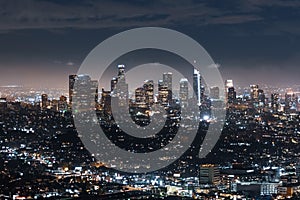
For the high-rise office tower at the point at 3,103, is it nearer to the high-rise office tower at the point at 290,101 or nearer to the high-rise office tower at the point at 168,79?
the high-rise office tower at the point at 168,79

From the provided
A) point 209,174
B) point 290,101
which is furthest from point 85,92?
point 290,101

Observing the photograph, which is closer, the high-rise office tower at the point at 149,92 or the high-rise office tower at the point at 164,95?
the high-rise office tower at the point at 149,92

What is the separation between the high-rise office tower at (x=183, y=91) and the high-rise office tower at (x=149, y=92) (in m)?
0.48

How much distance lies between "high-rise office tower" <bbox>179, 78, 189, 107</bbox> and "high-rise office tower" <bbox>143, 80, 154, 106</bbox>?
0.48 meters

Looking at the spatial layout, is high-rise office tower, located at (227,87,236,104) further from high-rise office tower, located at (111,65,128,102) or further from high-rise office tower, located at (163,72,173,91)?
high-rise office tower, located at (163,72,173,91)

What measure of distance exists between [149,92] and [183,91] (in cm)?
72

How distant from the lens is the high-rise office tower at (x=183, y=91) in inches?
450

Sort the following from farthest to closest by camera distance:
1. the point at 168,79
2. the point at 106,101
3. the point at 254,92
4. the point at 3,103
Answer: the point at 254,92 < the point at 3,103 < the point at 106,101 < the point at 168,79

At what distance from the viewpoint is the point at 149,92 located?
12.4m

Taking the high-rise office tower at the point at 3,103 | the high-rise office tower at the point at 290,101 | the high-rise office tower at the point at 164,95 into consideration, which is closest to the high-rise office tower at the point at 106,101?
the high-rise office tower at the point at 164,95

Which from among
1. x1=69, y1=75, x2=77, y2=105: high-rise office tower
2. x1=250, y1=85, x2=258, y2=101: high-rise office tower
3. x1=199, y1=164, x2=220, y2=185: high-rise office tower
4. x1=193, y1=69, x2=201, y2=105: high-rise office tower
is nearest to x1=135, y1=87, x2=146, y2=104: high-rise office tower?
x1=193, y1=69, x2=201, y2=105: high-rise office tower

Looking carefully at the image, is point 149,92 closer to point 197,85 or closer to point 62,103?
point 197,85

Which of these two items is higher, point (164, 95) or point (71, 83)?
point (71, 83)

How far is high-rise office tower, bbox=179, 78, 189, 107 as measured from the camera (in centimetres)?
1143
